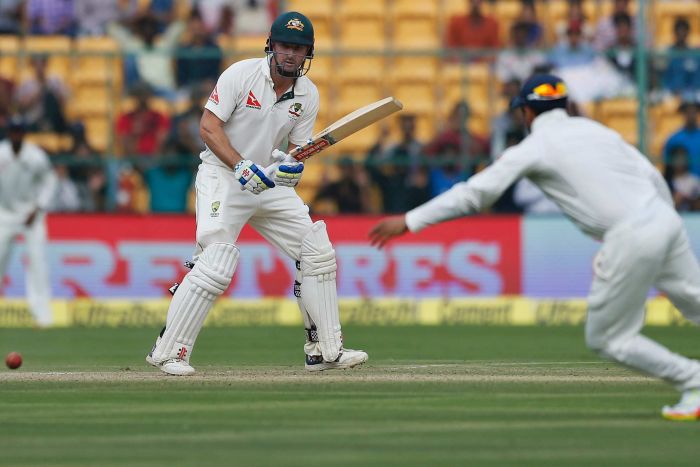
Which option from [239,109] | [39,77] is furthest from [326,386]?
[39,77]

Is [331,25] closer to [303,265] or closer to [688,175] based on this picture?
[688,175]

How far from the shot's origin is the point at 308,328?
8.49 meters

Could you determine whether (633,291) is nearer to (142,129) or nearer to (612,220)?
(612,220)

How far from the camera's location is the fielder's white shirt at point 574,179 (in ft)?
20.2

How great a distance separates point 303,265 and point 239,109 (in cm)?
94

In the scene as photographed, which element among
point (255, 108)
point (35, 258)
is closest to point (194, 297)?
point (255, 108)

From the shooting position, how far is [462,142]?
1482 cm

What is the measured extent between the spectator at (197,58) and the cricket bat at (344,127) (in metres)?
7.06

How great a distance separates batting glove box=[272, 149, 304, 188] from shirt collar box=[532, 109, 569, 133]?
6.52ft

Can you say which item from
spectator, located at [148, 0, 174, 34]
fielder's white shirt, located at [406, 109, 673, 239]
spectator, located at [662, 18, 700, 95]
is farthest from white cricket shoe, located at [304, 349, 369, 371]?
spectator, located at [148, 0, 174, 34]

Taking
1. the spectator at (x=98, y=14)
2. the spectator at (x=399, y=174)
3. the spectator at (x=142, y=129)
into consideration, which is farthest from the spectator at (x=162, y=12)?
the spectator at (x=399, y=174)

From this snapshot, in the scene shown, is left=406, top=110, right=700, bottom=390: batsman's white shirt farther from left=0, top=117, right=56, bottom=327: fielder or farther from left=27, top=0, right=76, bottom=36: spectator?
left=27, top=0, right=76, bottom=36: spectator

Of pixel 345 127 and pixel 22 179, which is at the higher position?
pixel 345 127

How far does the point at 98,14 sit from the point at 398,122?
3.86 metres
